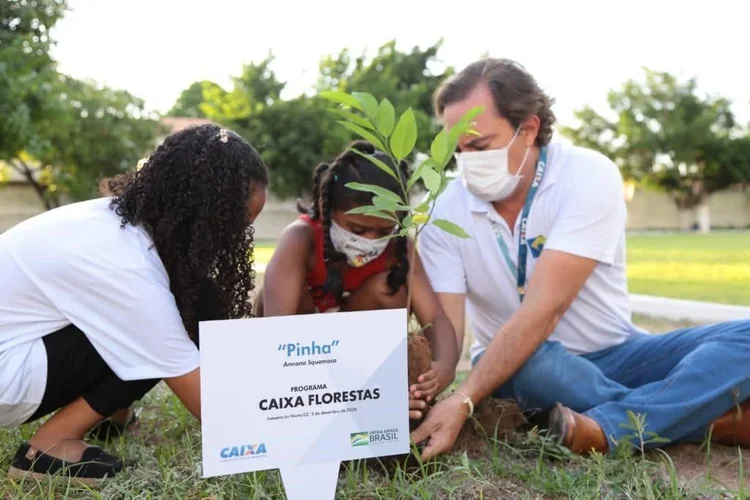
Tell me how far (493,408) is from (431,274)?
1.81 feet

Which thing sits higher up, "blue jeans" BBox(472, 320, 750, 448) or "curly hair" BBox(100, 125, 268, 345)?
"curly hair" BBox(100, 125, 268, 345)

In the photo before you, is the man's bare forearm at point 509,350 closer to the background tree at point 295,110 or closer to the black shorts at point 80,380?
the black shorts at point 80,380

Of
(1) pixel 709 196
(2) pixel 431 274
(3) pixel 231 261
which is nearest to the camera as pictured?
(3) pixel 231 261

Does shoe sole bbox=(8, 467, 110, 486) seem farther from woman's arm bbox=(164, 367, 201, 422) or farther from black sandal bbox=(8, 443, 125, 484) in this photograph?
woman's arm bbox=(164, 367, 201, 422)

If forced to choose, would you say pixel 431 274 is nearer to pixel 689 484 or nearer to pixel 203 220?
pixel 203 220

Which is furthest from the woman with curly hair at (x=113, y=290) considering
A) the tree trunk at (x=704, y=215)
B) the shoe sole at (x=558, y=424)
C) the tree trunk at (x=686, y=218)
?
the tree trunk at (x=686, y=218)

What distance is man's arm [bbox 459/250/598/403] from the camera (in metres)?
2.09

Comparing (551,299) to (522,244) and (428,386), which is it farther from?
(428,386)

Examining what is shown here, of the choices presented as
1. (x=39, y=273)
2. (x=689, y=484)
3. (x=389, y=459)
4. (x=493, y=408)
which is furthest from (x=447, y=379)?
(x=39, y=273)

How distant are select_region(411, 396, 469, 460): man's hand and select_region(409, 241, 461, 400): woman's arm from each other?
0.68 feet

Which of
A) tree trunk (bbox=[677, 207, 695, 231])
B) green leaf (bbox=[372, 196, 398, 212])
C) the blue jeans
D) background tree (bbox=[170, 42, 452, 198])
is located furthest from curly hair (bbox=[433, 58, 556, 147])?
tree trunk (bbox=[677, 207, 695, 231])

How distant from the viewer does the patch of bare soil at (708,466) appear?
1.82 m

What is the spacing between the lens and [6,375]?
178cm

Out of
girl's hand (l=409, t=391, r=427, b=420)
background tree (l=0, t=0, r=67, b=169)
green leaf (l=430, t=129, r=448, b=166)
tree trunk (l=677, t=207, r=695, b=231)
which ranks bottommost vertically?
tree trunk (l=677, t=207, r=695, b=231)
